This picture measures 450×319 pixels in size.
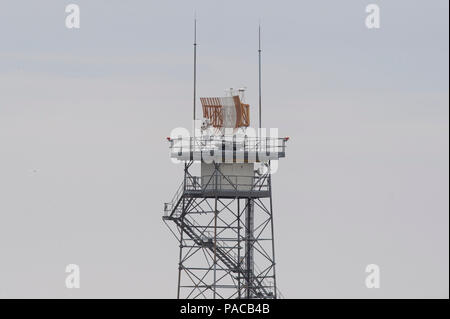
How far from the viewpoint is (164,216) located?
150000 millimetres

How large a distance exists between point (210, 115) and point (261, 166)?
512 cm

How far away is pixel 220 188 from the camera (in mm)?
148125

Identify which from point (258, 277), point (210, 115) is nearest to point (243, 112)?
point (210, 115)

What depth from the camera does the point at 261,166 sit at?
14938 centimetres
